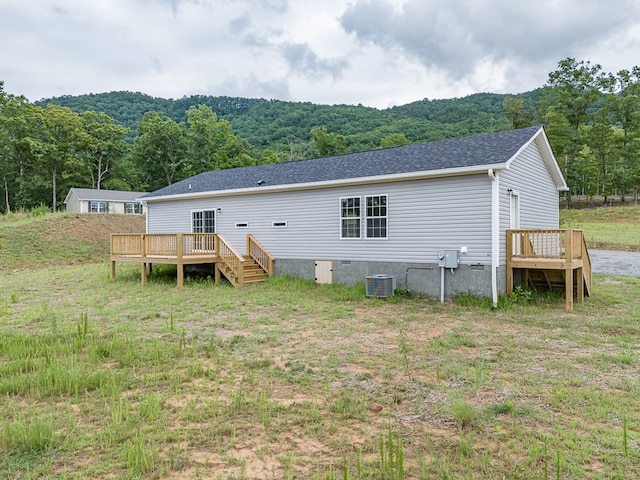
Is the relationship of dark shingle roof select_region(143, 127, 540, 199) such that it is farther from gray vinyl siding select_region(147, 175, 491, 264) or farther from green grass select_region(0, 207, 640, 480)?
green grass select_region(0, 207, 640, 480)

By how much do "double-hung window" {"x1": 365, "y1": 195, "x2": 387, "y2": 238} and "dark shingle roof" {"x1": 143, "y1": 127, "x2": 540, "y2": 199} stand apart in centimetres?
73

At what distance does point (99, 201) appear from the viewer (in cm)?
3647

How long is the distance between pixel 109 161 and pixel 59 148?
5.05 m

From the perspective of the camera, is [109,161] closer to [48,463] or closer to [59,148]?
[59,148]

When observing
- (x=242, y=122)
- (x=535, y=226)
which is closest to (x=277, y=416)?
(x=535, y=226)

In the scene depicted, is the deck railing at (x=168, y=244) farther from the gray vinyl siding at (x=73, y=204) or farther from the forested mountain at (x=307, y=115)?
the forested mountain at (x=307, y=115)

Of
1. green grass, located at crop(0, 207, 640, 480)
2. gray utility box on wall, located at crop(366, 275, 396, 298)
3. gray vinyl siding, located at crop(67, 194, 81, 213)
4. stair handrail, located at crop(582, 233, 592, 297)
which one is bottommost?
green grass, located at crop(0, 207, 640, 480)

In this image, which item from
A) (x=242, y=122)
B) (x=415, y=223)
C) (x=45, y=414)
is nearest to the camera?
(x=45, y=414)

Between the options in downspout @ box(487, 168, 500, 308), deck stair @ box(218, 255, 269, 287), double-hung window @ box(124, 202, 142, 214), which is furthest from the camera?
double-hung window @ box(124, 202, 142, 214)

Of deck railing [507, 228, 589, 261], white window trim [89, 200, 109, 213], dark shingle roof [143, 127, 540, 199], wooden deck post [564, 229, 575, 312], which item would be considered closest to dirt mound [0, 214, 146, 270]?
dark shingle roof [143, 127, 540, 199]

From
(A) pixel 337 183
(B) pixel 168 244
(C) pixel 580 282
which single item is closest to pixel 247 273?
(B) pixel 168 244

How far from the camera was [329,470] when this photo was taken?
2.90m

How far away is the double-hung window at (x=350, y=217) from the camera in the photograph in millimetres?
11945

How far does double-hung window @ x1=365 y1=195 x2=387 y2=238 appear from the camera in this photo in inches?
449
